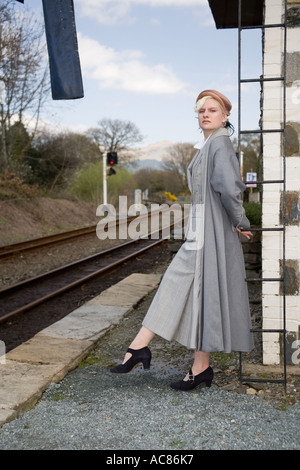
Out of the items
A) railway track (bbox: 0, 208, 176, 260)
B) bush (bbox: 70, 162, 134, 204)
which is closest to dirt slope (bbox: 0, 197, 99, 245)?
railway track (bbox: 0, 208, 176, 260)

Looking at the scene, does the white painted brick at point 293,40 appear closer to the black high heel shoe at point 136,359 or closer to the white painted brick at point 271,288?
the white painted brick at point 271,288

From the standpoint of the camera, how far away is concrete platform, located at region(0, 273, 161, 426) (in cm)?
327

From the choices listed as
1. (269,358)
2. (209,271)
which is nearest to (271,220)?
(209,271)

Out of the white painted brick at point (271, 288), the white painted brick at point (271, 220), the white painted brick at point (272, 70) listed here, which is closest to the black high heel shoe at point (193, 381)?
the white painted brick at point (271, 288)

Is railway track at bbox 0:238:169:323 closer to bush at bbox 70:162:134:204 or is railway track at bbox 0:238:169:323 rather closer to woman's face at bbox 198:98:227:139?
woman's face at bbox 198:98:227:139

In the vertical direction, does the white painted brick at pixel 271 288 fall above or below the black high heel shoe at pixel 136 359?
above

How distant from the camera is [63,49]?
4227 mm

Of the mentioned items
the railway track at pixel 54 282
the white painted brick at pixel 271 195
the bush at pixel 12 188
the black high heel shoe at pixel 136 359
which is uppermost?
the bush at pixel 12 188

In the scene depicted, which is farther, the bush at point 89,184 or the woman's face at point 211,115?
the bush at point 89,184

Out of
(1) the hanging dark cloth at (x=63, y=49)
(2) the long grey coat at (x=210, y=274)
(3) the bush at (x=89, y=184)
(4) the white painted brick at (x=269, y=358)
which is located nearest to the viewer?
(2) the long grey coat at (x=210, y=274)

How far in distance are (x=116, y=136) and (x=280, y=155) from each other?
47.7m

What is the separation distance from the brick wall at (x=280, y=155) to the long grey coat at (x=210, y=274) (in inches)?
15.8

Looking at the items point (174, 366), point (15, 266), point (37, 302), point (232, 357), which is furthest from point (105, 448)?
point (15, 266)

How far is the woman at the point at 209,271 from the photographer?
321 centimetres
